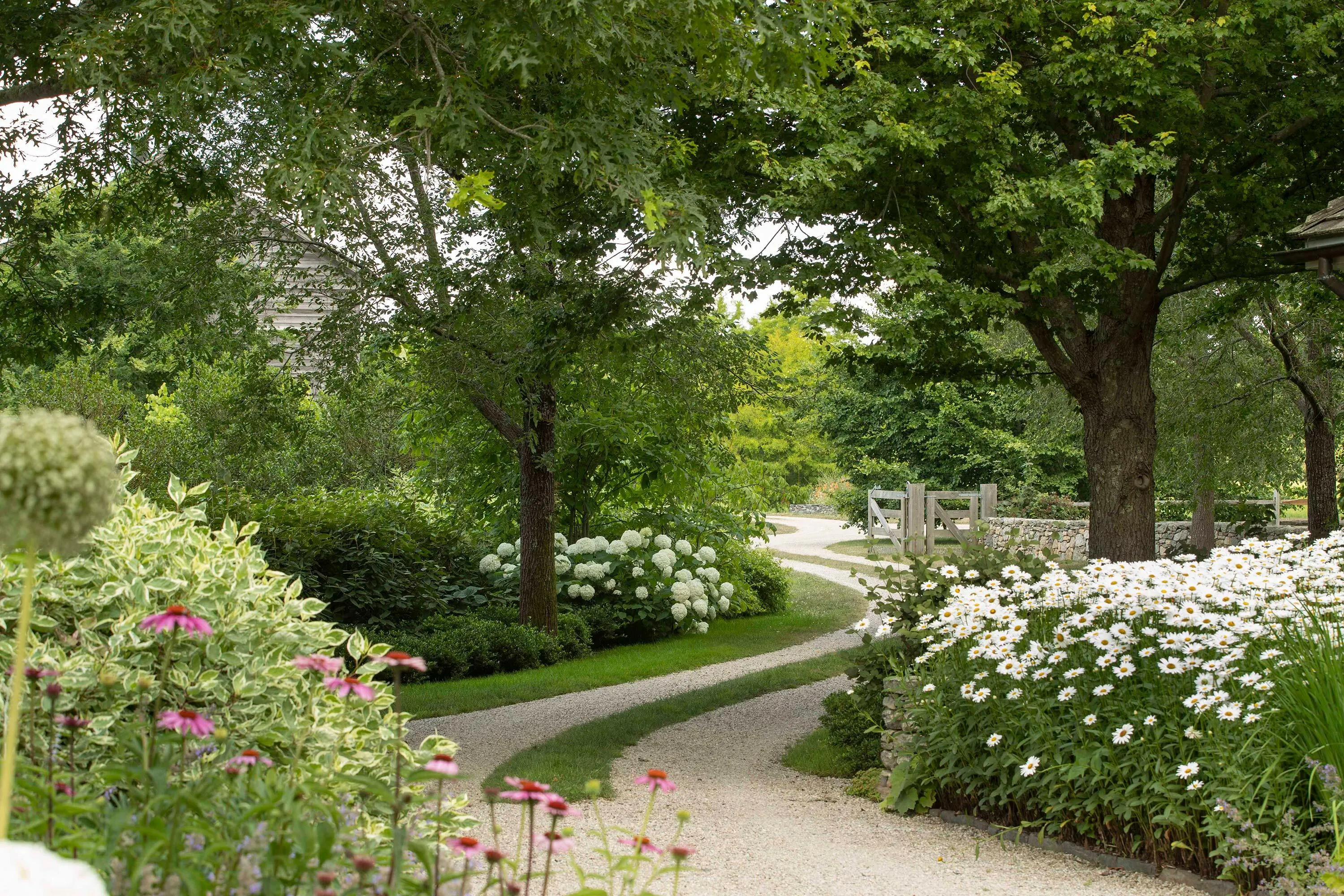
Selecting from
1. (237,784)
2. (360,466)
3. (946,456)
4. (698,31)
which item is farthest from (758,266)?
(946,456)

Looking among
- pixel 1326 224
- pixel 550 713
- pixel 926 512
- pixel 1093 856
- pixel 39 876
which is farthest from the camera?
pixel 926 512

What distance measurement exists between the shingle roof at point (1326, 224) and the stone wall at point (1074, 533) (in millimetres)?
8793

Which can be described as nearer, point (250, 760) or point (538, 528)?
point (250, 760)

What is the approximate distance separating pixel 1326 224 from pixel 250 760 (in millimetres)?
8111

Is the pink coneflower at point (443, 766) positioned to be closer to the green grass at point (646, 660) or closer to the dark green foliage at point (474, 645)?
the green grass at point (646, 660)

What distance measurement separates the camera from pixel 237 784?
2598 millimetres

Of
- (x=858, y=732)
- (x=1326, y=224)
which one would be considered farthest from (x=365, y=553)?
(x=1326, y=224)

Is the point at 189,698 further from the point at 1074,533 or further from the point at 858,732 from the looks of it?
the point at 1074,533

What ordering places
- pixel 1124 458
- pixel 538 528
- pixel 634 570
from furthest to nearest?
pixel 634 570, pixel 538 528, pixel 1124 458

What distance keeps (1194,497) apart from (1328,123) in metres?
9.18

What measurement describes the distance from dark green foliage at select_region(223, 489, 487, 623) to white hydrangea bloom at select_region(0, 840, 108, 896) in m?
10.6

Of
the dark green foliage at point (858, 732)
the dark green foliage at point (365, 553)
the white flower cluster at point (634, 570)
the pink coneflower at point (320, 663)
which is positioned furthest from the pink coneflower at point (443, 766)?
the white flower cluster at point (634, 570)

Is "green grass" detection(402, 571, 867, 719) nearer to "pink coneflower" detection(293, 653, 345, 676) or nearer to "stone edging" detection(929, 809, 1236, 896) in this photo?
"stone edging" detection(929, 809, 1236, 896)

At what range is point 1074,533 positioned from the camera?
1852 centimetres
